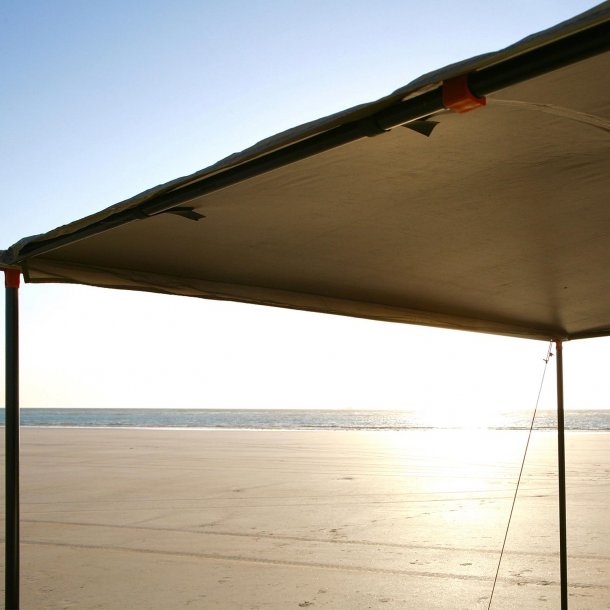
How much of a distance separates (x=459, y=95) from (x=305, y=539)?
630cm

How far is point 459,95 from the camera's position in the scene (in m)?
1.40

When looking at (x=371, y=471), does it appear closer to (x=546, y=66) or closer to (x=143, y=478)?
(x=143, y=478)

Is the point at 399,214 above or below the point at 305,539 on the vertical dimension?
above

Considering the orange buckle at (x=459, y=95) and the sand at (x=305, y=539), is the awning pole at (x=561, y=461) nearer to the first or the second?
the sand at (x=305, y=539)

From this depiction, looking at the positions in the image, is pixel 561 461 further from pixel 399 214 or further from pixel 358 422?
pixel 358 422

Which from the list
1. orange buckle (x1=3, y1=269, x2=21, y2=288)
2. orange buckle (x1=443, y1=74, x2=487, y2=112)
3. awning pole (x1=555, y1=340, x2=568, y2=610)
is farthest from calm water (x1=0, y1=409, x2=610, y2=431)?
orange buckle (x1=443, y1=74, x2=487, y2=112)

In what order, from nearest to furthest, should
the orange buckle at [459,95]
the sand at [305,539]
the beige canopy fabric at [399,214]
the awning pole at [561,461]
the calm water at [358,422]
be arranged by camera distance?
the orange buckle at [459,95] → the beige canopy fabric at [399,214] → the awning pole at [561,461] → the sand at [305,539] → the calm water at [358,422]

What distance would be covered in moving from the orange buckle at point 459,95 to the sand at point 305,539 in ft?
13.3

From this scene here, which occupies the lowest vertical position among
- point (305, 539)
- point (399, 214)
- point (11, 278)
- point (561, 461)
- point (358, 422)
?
point (358, 422)

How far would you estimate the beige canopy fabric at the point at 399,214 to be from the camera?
1561 millimetres

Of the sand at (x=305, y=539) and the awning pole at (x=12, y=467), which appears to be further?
the sand at (x=305, y=539)

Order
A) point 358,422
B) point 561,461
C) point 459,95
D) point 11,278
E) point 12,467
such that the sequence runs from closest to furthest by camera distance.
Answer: point 459,95
point 12,467
point 11,278
point 561,461
point 358,422

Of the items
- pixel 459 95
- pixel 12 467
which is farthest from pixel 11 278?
pixel 459 95

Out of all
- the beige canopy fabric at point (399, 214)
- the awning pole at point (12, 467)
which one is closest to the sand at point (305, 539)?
the beige canopy fabric at point (399, 214)
